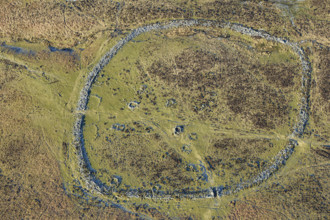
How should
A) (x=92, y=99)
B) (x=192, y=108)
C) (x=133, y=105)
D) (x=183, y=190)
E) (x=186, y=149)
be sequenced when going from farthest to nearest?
(x=92, y=99)
(x=133, y=105)
(x=192, y=108)
(x=186, y=149)
(x=183, y=190)

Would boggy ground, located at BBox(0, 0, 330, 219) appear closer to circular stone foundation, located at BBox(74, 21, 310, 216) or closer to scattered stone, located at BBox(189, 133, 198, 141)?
circular stone foundation, located at BBox(74, 21, 310, 216)

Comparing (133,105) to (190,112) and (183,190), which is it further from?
(183,190)

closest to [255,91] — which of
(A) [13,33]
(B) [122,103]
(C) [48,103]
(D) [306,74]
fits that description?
(D) [306,74]

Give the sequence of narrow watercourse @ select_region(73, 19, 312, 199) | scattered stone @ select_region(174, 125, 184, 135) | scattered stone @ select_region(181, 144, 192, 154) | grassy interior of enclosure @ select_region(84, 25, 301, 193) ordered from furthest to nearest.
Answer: scattered stone @ select_region(174, 125, 184, 135), scattered stone @ select_region(181, 144, 192, 154), grassy interior of enclosure @ select_region(84, 25, 301, 193), narrow watercourse @ select_region(73, 19, 312, 199)

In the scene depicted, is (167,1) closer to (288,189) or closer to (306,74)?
(306,74)

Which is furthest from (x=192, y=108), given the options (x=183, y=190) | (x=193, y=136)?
(x=183, y=190)

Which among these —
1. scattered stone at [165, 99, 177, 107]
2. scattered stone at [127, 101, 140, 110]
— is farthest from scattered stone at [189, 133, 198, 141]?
scattered stone at [127, 101, 140, 110]

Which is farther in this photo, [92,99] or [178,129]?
[92,99]
